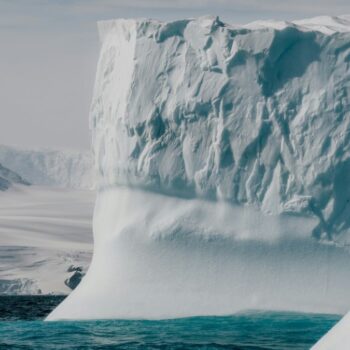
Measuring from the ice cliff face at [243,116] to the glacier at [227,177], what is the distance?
0.02 m

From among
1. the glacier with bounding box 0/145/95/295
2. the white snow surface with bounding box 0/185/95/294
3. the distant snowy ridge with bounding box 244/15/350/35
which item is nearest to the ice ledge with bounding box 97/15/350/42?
the distant snowy ridge with bounding box 244/15/350/35

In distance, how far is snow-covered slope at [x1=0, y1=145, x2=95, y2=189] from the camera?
184000 mm

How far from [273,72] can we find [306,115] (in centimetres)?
126

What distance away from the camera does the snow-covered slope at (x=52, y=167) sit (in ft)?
604

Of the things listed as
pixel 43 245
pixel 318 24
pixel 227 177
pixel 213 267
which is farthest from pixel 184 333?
pixel 43 245

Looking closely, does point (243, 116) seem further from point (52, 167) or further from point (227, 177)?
point (52, 167)

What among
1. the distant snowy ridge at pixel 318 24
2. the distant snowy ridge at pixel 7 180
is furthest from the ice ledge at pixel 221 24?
the distant snowy ridge at pixel 7 180

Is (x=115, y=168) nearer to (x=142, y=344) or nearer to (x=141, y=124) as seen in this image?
(x=141, y=124)

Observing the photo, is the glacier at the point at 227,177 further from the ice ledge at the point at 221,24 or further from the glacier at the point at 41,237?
the glacier at the point at 41,237

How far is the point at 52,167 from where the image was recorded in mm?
188250

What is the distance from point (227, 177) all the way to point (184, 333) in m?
4.18

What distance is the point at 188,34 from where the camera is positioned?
73.3ft

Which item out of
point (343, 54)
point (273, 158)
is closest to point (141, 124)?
point (273, 158)

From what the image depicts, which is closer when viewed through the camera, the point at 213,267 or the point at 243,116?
the point at 213,267
